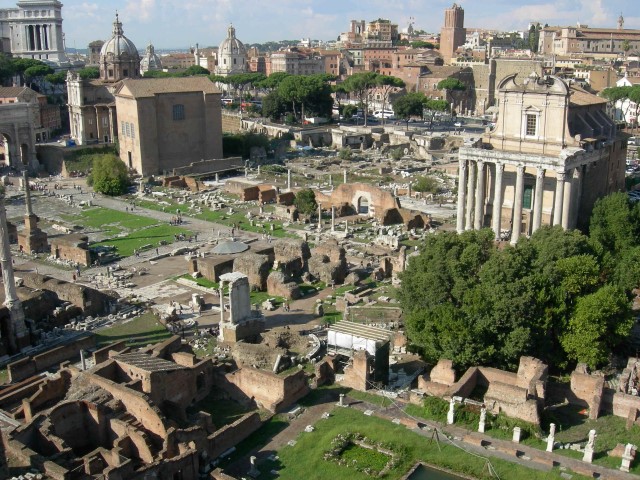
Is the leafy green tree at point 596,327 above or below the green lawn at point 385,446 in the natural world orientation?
above

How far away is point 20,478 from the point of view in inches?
691

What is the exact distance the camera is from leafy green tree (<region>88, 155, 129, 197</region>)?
58.8 m

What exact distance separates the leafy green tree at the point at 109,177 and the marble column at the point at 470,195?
98.9 ft

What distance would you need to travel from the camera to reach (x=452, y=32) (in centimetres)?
14975

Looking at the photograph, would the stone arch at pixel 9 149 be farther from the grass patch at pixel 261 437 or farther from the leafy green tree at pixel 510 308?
the grass patch at pixel 261 437

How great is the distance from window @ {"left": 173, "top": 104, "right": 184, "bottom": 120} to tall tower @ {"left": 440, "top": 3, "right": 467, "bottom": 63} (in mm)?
92086

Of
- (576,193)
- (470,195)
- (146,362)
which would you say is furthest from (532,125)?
(146,362)

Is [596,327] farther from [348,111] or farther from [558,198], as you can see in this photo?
[348,111]

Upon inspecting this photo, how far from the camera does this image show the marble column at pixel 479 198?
4097cm

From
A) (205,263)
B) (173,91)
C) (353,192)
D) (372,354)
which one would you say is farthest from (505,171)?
(173,91)

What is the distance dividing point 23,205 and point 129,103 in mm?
14759

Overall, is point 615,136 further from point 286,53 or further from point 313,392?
point 286,53

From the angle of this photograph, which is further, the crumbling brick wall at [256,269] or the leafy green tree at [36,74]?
the leafy green tree at [36,74]

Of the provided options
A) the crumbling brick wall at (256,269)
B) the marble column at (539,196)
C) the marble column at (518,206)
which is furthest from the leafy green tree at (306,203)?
the marble column at (539,196)
